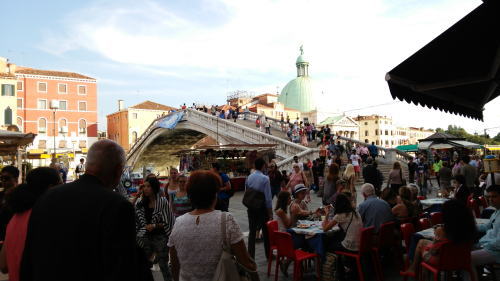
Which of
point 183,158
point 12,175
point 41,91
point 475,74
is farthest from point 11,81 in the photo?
point 475,74

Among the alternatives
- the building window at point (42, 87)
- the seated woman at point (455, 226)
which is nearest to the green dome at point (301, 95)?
the building window at point (42, 87)

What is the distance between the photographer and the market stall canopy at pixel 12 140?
9.63 m

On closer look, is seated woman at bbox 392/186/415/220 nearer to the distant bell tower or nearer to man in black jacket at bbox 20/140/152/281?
man in black jacket at bbox 20/140/152/281

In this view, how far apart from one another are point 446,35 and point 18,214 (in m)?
4.04

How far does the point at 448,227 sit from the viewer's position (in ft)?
13.7

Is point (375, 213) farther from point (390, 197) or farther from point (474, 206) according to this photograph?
point (474, 206)

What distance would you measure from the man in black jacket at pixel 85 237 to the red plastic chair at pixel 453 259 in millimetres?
3406

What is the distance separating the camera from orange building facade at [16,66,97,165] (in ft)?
156

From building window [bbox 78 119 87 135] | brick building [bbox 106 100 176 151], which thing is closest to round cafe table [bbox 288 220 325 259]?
building window [bbox 78 119 87 135]

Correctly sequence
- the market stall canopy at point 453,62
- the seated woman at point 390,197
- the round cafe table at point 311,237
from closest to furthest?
the market stall canopy at point 453,62
the round cafe table at point 311,237
the seated woman at point 390,197


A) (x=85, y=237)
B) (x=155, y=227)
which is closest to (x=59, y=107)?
(x=155, y=227)

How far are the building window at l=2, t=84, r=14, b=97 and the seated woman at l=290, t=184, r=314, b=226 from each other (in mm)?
39780

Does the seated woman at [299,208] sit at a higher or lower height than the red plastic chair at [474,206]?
higher

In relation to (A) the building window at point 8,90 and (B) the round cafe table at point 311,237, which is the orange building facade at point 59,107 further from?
(B) the round cafe table at point 311,237
